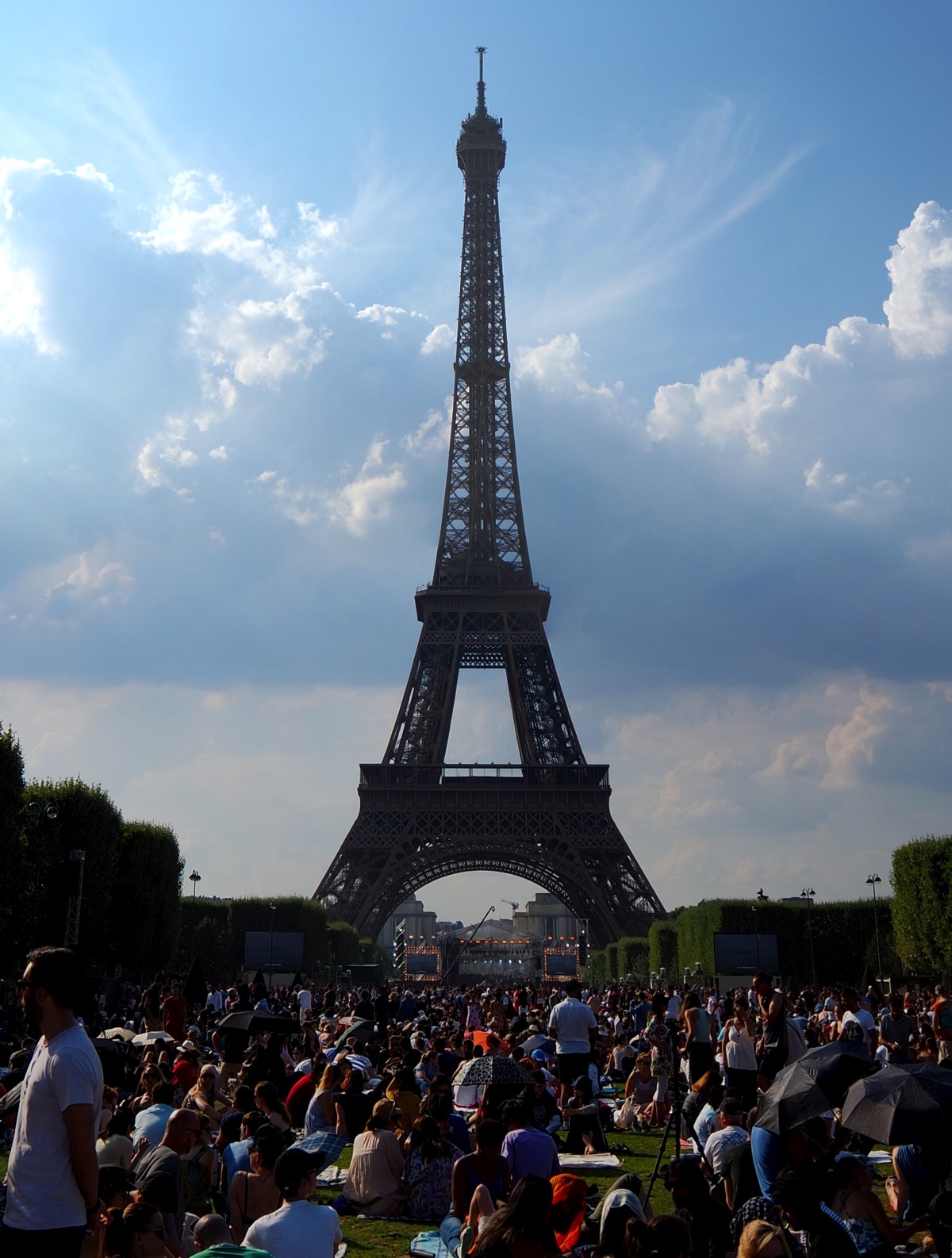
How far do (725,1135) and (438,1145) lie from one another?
2.61 m

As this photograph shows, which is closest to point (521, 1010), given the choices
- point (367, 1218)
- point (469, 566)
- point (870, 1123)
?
point (367, 1218)

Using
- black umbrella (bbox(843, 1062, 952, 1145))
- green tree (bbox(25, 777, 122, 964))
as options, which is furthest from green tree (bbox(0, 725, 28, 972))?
black umbrella (bbox(843, 1062, 952, 1145))

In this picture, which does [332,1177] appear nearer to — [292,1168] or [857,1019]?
[857,1019]

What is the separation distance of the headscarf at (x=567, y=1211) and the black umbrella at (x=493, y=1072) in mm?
3890

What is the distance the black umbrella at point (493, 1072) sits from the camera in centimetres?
1290

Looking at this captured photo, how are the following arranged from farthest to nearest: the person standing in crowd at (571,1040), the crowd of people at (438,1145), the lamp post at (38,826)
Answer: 1. the lamp post at (38,826)
2. the person standing in crowd at (571,1040)
3. the crowd of people at (438,1145)

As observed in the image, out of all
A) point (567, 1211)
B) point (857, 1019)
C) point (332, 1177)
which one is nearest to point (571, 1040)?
point (857, 1019)

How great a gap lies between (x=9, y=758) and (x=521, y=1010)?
15.0 metres

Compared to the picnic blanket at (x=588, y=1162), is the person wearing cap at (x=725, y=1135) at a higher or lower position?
higher

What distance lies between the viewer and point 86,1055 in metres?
5.68

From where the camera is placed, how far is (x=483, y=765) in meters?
69.6

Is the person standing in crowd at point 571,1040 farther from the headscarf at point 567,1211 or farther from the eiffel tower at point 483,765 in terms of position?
the eiffel tower at point 483,765

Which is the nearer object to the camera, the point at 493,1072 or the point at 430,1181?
the point at 430,1181

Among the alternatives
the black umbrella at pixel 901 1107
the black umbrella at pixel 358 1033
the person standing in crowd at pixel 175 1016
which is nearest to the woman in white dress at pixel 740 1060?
the black umbrella at pixel 901 1107
